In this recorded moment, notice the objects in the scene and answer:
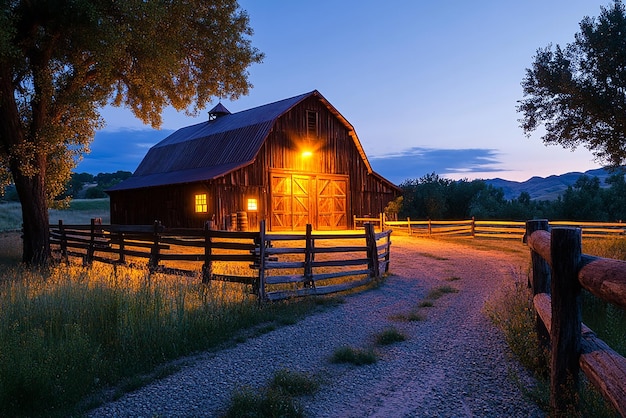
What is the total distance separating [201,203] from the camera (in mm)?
25906

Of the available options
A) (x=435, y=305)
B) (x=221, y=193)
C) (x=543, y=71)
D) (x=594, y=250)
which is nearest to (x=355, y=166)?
(x=221, y=193)

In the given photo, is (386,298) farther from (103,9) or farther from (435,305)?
(103,9)

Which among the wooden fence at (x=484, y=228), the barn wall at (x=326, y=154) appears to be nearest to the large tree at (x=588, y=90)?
the wooden fence at (x=484, y=228)

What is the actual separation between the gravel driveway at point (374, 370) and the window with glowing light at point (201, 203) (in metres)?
17.1

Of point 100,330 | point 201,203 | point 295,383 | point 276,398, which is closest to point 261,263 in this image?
point 100,330

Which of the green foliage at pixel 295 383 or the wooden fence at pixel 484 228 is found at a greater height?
the wooden fence at pixel 484 228

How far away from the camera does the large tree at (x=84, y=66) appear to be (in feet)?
43.7

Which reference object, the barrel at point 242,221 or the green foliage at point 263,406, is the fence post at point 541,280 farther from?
the barrel at point 242,221

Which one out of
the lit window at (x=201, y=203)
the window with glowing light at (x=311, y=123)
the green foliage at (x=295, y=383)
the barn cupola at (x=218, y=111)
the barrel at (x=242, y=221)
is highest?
the barn cupola at (x=218, y=111)

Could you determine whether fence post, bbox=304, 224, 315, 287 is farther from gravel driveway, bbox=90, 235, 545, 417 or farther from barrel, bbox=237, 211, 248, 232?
barrel, bbox=237, 211, 248, 232

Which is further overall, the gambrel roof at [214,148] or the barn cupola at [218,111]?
the barn cupola at [218,111]

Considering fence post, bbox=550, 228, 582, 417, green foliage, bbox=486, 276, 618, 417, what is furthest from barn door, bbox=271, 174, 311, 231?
fence post, bbox=550, 228, 582, 417

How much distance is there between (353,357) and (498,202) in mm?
45607

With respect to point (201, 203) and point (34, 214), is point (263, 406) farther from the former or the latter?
point (201, 203)
